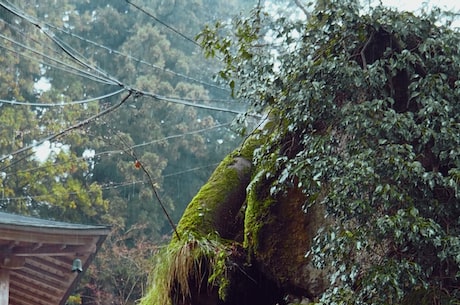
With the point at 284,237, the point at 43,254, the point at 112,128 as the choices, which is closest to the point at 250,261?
the point at 284,237

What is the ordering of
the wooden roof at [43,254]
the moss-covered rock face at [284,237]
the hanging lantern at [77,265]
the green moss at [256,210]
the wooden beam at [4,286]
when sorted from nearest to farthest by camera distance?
the moss-covered rock face at [284,237] < the green moss at [256,210] < the wooden roof at [43,254] < the wooden beam at [4,286] < the hanging lantern at [77,265]

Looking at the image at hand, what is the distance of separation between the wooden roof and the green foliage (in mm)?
2561

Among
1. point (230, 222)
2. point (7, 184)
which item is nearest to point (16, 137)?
point (7, 184)

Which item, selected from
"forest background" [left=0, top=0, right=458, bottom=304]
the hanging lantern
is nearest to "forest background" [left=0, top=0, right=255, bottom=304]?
"forest background" [left=0, top=0, right=458, bottom=304]

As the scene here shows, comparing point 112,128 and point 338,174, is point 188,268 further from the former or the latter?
point 112,128

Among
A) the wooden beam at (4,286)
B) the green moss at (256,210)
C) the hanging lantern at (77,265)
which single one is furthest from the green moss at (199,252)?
the hanging lantern at (77,265)

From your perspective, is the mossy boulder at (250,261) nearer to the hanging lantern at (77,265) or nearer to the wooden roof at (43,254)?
the wooden roof at (43,254)

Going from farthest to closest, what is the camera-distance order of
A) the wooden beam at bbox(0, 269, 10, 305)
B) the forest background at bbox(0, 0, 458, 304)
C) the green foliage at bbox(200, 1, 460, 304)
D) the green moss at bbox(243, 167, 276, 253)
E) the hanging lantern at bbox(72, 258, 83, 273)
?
the forest background at bbox(0, 0, 458, 304), the hanging lantern at bbox(72, 258, 83, 273), the wooden beam at bbox(0, 269, 10, 305), the green moss at bbox(243, 167, 276, 253), the green foliage at bbox(200, 1, 460, 304)

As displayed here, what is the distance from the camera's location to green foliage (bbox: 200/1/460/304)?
2551mm

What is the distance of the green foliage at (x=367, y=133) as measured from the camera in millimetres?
2551

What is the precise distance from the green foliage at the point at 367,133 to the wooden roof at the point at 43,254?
256cm

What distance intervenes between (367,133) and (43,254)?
3.70 m

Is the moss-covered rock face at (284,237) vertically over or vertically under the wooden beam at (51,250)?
under

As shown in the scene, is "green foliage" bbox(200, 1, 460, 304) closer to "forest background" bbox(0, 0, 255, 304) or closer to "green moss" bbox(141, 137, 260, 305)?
"green moss" bbox(141, 137, 260, 305)
